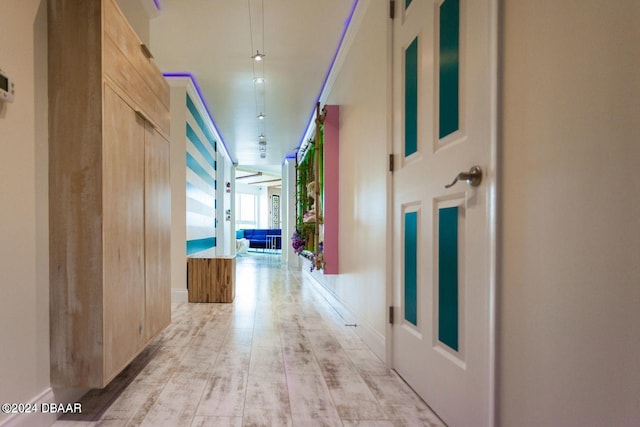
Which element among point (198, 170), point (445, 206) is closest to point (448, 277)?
point (445, 206)

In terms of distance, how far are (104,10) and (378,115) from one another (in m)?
1.56

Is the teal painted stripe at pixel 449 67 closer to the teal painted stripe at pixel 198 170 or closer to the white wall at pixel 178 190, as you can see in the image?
the white wall at pixel 178 190

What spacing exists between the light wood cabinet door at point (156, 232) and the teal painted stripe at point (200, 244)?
1976 mm

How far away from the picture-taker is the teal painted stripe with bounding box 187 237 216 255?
14.1 ft

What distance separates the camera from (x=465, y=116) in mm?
1270

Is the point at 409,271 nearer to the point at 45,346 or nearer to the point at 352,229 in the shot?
the point at 352,229

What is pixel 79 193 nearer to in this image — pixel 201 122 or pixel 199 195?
pixel 199 195

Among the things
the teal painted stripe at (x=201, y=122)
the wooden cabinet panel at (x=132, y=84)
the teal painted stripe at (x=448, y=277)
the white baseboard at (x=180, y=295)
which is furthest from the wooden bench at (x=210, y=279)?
the teal painted stripe at (x=448, y=277)

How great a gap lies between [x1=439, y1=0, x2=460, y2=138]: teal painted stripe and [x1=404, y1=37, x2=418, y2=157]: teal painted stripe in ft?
0.88

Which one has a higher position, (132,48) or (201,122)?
(201,122)

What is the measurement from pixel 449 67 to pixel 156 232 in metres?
1.81

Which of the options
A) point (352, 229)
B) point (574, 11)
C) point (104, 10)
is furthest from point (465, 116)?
point (352, 229)

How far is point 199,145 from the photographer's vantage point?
485 centimetres

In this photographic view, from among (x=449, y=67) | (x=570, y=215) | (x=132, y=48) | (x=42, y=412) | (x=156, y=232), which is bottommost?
(x=42, y=412)
